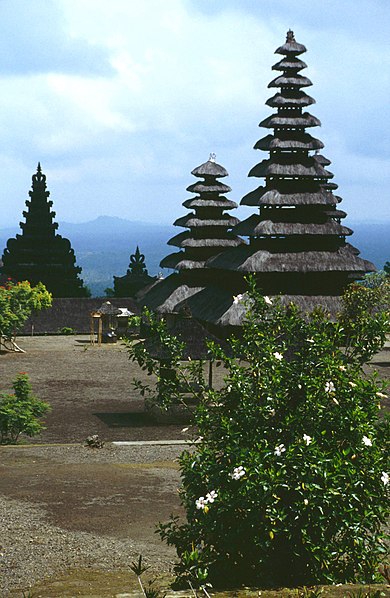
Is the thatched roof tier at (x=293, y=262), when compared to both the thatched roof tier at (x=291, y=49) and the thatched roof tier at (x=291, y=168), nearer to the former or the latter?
the thatched roof tier at (x=291, y=168)

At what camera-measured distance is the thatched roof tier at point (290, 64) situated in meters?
44.7

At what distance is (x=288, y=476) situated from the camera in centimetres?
938

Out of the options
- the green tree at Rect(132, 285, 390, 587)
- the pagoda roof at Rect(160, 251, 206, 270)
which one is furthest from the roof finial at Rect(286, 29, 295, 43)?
the green tree at Rect(132, 285, 390, 587)

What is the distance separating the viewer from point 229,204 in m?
48.4

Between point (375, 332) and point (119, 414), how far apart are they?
1724 cm

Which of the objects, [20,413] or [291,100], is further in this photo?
[291,100]

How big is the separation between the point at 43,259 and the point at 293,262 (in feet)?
81.3

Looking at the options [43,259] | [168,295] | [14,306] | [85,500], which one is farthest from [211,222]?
[85,500]

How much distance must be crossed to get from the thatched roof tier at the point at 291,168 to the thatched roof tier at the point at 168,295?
21.9ft

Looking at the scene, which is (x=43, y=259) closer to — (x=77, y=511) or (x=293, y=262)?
(x=293, y=262)

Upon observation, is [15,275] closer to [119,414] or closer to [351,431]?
[119,414]

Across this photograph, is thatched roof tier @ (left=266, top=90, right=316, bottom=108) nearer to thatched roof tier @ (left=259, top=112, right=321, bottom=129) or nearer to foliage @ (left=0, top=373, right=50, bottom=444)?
thatched roof tier @ (left=259, top=112, right=321, bottom=129)

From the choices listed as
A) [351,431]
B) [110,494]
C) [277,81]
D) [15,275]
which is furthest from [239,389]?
[15,275]

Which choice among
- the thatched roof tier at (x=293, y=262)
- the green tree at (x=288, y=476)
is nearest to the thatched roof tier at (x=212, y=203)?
the thatched roof tier at (x=293, y=262)
